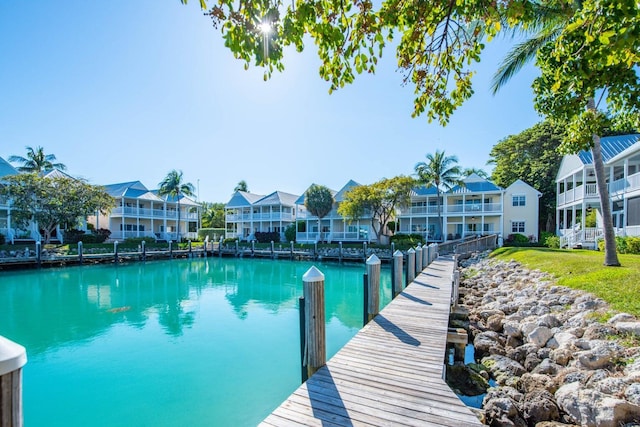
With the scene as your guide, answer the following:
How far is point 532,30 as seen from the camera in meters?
13.6

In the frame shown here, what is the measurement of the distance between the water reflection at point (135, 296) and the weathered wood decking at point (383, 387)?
5.48 metres

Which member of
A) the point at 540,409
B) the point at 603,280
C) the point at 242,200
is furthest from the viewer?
the point at 242,200

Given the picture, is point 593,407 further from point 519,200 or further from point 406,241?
point 519,200

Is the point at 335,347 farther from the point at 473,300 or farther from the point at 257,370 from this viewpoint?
the point at 473,300

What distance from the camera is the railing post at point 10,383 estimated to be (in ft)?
4.99

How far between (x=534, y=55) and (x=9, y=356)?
18.4m

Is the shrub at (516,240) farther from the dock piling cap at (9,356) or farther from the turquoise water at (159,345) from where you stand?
the dock piling cap at (9,356)

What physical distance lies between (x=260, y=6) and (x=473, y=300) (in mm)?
11163

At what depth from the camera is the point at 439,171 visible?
30844mm

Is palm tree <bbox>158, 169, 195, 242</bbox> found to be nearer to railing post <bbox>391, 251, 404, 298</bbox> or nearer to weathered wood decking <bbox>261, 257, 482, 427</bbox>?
railing post <bbox>391, 251, 404, 298</bbox>

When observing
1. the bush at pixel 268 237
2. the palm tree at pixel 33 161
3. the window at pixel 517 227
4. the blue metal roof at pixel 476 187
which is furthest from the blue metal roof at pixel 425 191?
the palm tree at pixel 33 161

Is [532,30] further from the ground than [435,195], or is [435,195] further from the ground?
[532,30]

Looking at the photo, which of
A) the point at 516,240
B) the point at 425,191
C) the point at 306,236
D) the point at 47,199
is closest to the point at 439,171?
the point at 425,191

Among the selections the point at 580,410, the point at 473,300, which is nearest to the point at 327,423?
the point at 580,410
